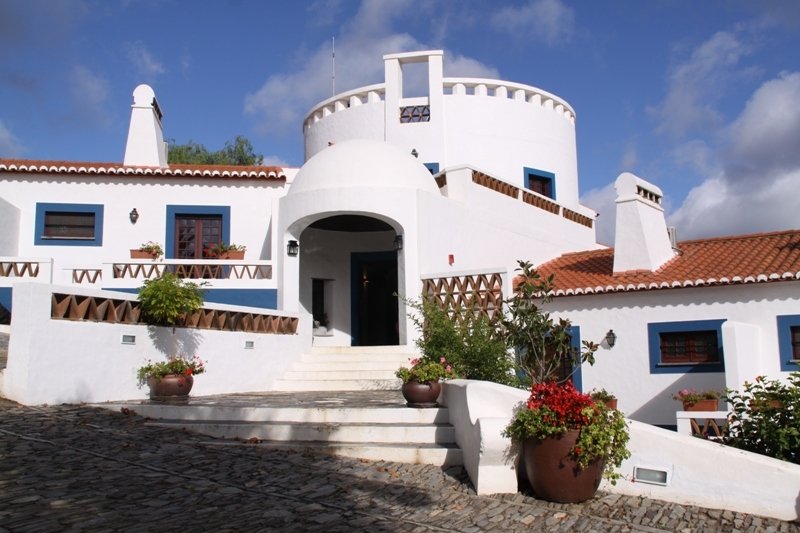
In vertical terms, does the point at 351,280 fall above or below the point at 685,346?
above

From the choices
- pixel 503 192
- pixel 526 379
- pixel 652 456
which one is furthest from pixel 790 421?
pixel 503 192

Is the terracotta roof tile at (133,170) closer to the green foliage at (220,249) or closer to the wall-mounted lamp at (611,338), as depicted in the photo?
the green foliage at (220,249)

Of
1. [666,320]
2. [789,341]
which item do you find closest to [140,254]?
[666,320]

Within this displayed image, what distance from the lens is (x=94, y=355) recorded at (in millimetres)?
11000

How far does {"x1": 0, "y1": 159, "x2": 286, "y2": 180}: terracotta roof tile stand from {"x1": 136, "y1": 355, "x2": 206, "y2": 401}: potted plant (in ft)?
31.8

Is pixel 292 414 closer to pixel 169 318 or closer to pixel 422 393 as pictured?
pixel 422 393

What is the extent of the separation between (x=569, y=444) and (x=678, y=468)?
1.22m

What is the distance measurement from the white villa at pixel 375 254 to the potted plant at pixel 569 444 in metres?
7.18

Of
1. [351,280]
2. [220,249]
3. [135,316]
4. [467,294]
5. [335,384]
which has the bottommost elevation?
[335,384]

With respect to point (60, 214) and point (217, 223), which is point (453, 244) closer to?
point (217, 223)

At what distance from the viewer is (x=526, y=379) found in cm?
1114

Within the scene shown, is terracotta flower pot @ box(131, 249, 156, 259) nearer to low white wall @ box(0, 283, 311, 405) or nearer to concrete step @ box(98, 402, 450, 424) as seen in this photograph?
low white wall @ box(0, 283, 311, 405)

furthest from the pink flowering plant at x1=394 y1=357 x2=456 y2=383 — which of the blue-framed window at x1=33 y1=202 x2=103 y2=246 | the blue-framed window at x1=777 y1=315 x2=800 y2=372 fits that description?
the blue-framed window at x1=33 y1=202 x2=103 y2=246

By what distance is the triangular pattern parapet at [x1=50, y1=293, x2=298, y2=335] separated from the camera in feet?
35.1
